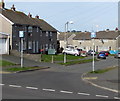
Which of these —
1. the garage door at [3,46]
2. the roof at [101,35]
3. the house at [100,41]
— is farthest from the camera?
the roof at [101,35]

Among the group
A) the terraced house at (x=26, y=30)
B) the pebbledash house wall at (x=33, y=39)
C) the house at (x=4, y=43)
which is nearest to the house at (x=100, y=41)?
the pebbledash house wall at (x=33, y=39)

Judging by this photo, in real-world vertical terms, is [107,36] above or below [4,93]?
above

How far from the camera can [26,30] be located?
166 feet

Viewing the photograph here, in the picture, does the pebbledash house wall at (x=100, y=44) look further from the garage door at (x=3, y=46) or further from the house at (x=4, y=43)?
the garage door at (x=3, y=46)

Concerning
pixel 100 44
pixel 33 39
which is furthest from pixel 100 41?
pixel 33 39

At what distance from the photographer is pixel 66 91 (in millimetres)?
15977

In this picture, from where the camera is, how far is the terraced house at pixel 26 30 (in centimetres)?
4612

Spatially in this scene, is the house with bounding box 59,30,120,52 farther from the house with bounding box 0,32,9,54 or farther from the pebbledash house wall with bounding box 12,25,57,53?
the house with bounding box 0,32,9,54

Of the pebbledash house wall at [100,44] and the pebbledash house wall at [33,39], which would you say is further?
the pebbledash house wall at [100,44]

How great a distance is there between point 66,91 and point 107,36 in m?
72.3

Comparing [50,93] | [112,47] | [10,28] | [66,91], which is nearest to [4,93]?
[50,93]

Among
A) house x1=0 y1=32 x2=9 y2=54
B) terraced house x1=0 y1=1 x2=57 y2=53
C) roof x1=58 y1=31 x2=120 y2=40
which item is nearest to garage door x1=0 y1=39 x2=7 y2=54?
house x1=0 y1=32 x2=9 y2=54

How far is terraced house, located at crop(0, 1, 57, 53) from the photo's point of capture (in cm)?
4612

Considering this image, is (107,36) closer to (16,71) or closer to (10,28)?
(10,28)
